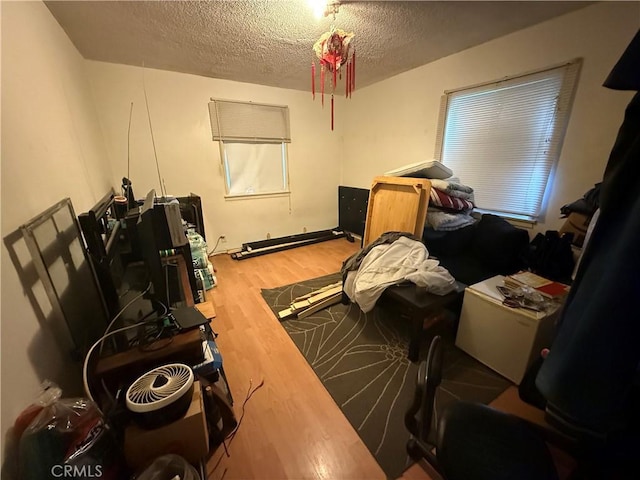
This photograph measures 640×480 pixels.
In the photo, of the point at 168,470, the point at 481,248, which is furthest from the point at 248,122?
the point at 168,470

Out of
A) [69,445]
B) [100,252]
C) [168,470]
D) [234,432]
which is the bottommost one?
[234,432]

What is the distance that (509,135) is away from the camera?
2.36 meters

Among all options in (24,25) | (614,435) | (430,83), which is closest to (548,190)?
(430,83)

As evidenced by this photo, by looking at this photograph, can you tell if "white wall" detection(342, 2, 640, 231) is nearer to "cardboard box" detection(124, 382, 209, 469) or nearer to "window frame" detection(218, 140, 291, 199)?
"window frame" detection(218, 140, 291, 199)

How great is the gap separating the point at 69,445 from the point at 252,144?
11.6 ft

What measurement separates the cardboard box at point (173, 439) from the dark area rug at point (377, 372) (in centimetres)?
75

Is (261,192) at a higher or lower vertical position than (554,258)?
higher

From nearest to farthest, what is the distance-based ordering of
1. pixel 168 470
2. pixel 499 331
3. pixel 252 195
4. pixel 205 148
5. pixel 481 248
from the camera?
1. pixel 168 470
2. pixel 499 331
3. pixel 481 248
4. pixel 205 148
5. pixel 252 195

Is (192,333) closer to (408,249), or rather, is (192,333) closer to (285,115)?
(408,249)

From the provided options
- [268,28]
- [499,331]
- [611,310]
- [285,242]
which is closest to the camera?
[611,310]

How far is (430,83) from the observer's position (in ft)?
9.52

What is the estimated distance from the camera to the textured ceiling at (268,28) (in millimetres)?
1774

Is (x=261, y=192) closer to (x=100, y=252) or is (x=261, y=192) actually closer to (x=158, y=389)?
(x=100, y=252)

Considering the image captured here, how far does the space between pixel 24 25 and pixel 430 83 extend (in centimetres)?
334
